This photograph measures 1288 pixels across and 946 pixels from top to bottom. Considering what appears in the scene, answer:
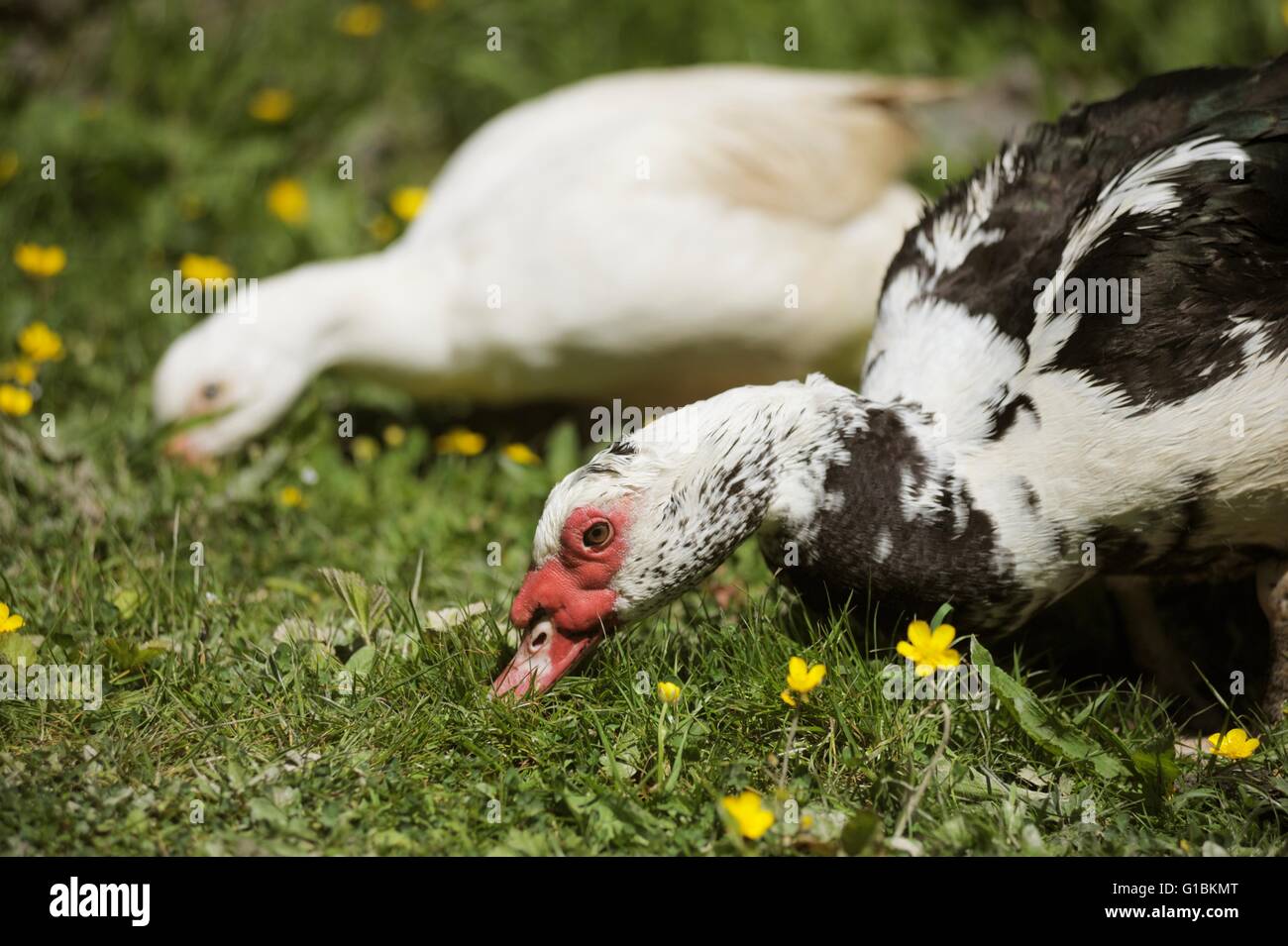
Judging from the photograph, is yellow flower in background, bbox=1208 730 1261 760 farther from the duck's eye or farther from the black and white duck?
the duck's eye

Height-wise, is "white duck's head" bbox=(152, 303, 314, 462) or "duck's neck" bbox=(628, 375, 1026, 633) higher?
"white duck's head" bbox=(152, 303, 314, 462)

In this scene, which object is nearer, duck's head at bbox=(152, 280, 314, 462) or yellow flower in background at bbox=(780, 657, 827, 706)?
yellow flower in background at bbox=(780, 657, 827, 706)

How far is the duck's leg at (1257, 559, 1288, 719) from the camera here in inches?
116

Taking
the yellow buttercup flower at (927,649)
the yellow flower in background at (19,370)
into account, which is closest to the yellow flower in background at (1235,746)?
the yellow buttercup flower at (927,649)

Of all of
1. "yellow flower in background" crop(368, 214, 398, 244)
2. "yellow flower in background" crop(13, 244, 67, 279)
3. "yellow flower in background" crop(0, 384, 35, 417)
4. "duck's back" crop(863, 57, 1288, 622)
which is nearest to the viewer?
"duck's back" crop(863, 57, 1288, 622)

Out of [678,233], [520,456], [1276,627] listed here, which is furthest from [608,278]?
[1276,627]

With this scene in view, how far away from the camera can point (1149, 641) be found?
3.38 metres

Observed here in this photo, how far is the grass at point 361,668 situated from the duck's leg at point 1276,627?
0.66 ft

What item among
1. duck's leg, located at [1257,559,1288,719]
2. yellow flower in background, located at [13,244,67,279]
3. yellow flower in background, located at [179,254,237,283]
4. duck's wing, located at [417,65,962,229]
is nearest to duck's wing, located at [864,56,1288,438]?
duck's leg, located at [1257,559,1288,719]

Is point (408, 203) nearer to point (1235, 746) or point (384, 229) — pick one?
point (384, 229)

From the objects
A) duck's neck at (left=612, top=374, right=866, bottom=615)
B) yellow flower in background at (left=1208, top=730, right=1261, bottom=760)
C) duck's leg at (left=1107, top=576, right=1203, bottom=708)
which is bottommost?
yellow flower in background at (left=1208, top=730, right=1261, bottom=760)
